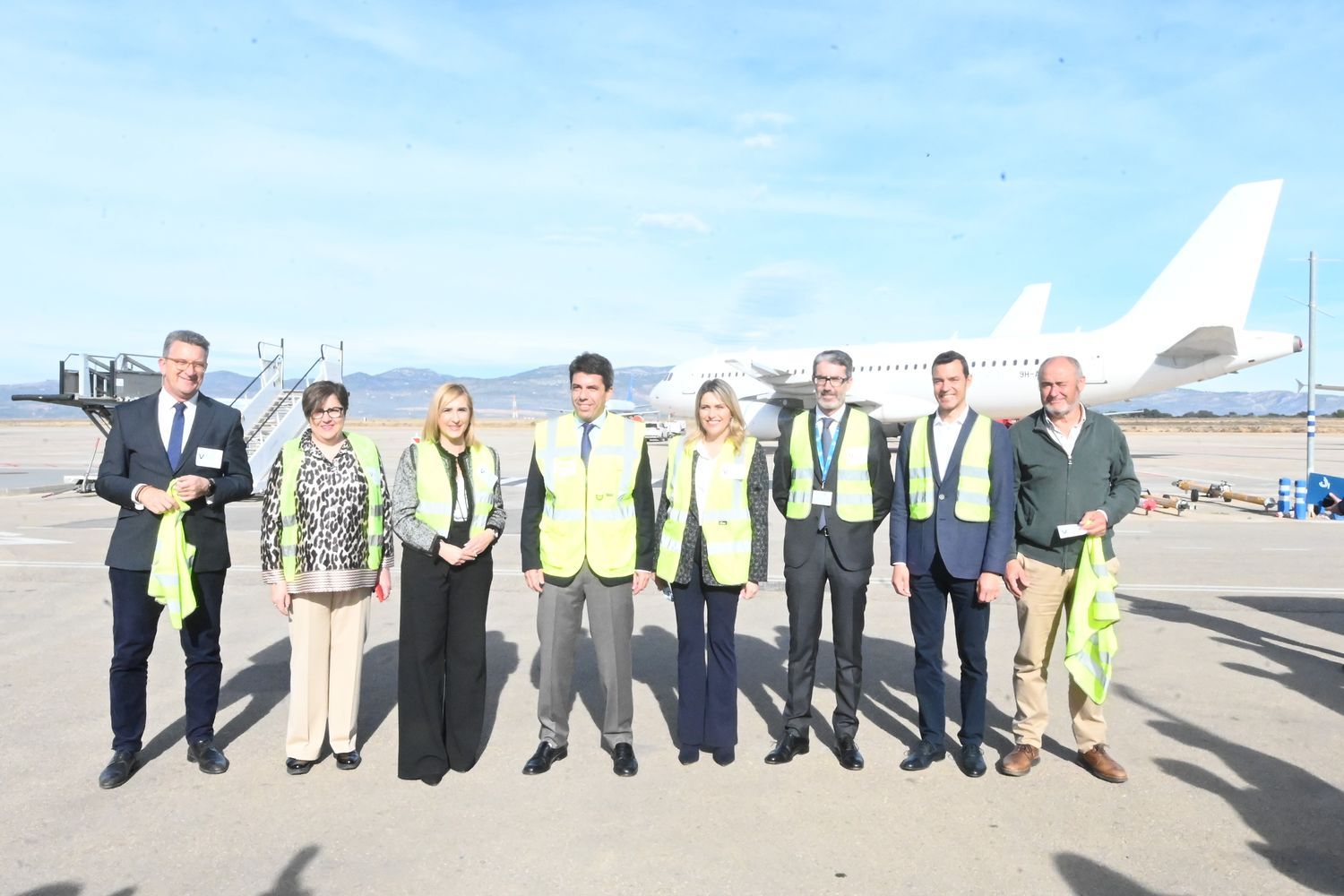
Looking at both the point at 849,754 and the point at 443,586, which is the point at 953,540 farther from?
the point at 443,586

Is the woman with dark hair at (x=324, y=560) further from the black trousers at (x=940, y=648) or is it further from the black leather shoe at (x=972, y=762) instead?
the black leather shoe at (x=972, y=762)

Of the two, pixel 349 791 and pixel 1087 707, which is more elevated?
pixel 1087 707

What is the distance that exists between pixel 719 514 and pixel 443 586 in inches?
55.4

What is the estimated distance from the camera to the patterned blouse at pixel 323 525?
13.6 feet

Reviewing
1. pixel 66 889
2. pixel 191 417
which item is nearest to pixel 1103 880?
pixel 66 889

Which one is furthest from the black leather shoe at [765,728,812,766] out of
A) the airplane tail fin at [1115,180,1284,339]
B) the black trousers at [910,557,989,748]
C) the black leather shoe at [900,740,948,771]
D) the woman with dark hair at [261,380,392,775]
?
the airplane tail fin at [1115,180,1284,339]

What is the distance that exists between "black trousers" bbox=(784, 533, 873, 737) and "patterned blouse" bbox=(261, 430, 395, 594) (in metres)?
2.14

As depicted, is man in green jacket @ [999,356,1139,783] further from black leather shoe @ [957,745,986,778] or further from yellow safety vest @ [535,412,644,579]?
yellow safety vest @ [535,412,644,579]

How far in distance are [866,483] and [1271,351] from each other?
970 inches

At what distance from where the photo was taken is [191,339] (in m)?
4.27

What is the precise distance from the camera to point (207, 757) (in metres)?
4.17

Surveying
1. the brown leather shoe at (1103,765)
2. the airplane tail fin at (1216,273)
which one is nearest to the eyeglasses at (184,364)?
the brown leather shoe at (1103,765)

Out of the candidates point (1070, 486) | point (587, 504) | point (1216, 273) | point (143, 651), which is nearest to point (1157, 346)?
point (1216, 273)

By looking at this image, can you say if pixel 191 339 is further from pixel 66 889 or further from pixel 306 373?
pixel 306 373
